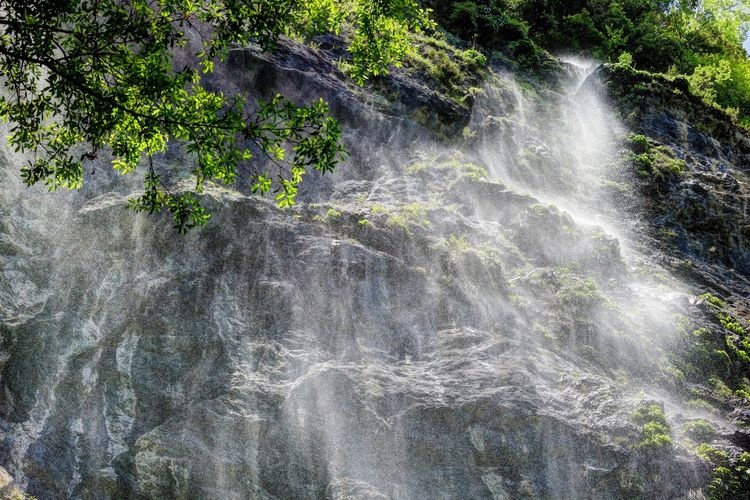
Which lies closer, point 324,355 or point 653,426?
point 653,426

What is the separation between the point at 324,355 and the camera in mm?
10906

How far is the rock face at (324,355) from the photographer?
9.70 meters

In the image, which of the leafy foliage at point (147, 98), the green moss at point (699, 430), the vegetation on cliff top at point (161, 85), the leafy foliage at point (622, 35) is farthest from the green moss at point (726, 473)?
the leafy foliage at point (622, 35)

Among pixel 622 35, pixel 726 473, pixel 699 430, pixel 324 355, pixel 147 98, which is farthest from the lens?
pixel 622 35

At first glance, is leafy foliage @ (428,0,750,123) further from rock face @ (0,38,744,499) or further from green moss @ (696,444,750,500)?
green moss @ (696,444,750,500)

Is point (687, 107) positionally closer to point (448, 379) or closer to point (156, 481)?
point (448, 379)

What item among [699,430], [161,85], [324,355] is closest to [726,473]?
[699,430]

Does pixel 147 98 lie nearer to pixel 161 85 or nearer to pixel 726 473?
pixel 161 85

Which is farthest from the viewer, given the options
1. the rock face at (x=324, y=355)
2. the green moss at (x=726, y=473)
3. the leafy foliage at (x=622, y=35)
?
the leafy foliage at (x=622, y=35)

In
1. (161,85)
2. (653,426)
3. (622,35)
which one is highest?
(622,35)

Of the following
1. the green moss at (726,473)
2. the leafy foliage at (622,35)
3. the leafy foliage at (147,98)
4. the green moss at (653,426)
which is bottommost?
the green moss at (726,473)

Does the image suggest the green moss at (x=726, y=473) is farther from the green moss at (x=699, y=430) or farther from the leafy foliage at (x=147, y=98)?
the leafy foliage at (x=147, y=98)

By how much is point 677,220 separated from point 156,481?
15863mm

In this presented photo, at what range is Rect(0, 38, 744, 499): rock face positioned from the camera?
9.70 meters
